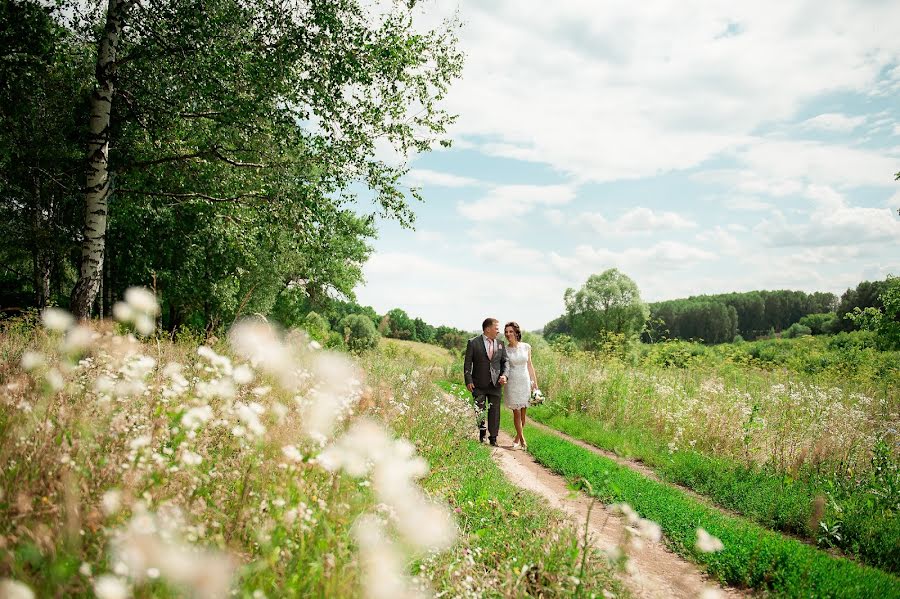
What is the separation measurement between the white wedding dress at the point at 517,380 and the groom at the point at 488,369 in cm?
26

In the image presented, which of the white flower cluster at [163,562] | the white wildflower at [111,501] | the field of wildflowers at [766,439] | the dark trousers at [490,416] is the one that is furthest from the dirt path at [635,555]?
the white wildflower at [111,501]

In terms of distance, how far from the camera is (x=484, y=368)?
10266 mm

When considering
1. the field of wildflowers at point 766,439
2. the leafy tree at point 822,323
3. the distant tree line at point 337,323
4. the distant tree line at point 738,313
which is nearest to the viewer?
the field of wildflowers at point 766,439

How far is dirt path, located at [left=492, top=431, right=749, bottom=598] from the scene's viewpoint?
Answer: 15.1 feet

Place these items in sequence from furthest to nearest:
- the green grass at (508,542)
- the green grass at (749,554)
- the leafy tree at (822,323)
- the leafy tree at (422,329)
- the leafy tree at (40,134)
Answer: the leafy tree at (422,329) < the leafy tree at (822,323) < the leafy tree at (40,134) < the green grass at (749,554) < the green grass at (508,542)

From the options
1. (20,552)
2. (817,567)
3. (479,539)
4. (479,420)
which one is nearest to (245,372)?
(20,552)

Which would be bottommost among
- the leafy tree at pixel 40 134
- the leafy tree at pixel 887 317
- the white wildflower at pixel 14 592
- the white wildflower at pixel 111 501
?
the white wildflower at pixel 14 592

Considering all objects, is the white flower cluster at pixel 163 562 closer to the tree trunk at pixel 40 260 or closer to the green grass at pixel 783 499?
the green grass at pixel 783 499

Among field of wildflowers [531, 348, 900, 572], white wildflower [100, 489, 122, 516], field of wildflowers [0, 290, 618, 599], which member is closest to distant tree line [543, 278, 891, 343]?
field of wildflowers [531, 348, 900, 572]

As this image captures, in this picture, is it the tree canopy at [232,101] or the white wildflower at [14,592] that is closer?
the white wildflower at [14,592]

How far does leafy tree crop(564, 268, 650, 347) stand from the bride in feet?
160

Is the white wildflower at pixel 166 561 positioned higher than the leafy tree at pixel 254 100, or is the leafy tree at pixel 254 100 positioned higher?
the leafy tree at pixel 254 100

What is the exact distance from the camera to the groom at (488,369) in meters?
10.2

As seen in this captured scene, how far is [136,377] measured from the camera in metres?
3.61
